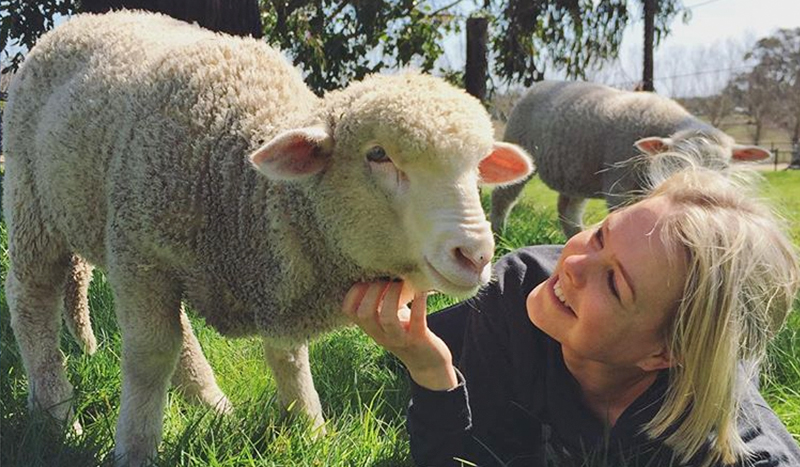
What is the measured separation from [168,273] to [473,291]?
97 centimetres

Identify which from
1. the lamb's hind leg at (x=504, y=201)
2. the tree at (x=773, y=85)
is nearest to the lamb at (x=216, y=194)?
the lamb's hind leg at (x=504, y=201)

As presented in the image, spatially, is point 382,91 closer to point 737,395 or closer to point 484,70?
point 737,395

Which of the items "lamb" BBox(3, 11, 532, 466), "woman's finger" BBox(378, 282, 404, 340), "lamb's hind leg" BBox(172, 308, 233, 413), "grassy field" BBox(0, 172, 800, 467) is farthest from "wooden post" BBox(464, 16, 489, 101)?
"woman's finger" BBox(378, 282, 404, 340)

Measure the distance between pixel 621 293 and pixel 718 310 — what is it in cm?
24

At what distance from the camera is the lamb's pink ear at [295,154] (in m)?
1.91

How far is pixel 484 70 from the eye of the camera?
6637 mm

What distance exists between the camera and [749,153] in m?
6.01

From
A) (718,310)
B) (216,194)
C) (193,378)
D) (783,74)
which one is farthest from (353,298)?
(783,74)

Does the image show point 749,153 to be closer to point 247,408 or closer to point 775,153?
point 247,408

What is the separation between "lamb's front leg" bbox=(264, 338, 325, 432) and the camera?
265cm

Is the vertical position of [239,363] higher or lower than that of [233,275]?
lower

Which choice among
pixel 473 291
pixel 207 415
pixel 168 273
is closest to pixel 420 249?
pixel 473 291

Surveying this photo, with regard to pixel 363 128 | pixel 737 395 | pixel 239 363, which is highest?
pixel 363 128

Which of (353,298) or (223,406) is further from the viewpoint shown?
(223,406)
